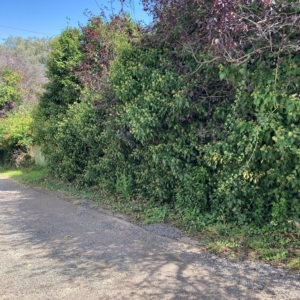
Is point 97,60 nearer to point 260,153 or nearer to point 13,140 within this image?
point 260,153

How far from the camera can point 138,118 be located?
660cm

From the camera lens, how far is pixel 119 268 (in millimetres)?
4379

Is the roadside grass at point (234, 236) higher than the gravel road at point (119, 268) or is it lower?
higher

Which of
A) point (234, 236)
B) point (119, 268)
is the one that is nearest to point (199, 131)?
point (234, 236)

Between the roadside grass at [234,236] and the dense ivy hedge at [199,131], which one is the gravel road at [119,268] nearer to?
the roadside grass at [234,236]

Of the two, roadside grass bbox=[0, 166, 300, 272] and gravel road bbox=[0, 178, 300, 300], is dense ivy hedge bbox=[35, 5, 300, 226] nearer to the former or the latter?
roadside grass bbox=[0, 166, 300, 272]

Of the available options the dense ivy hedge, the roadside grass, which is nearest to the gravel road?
the roadside grass

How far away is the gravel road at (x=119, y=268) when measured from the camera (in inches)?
145

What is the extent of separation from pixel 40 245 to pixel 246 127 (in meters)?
3.85

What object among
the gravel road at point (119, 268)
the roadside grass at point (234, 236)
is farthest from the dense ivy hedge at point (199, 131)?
the gravel road at point (119, 268)

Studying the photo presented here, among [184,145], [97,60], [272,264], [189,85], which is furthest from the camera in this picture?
[97,60]

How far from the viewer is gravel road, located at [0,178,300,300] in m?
3.68

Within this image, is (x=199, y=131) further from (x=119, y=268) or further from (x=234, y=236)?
(x=119, y=268)

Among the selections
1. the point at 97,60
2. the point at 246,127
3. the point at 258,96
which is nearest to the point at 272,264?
the point at 246,127
